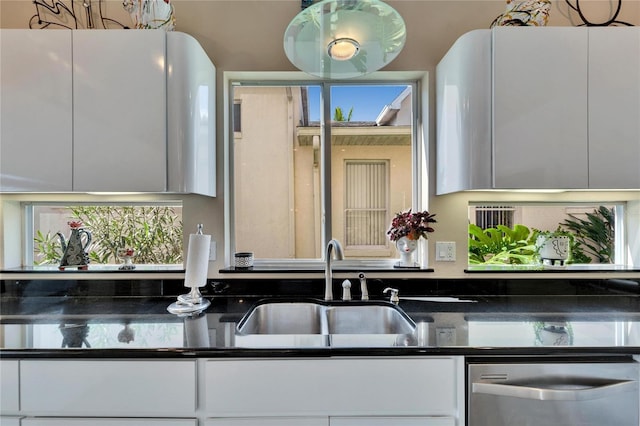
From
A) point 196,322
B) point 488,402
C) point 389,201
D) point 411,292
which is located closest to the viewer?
point 488,402

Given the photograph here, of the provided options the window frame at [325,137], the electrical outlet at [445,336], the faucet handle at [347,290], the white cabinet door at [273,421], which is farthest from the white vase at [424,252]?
the white cabinet door at [273,421]

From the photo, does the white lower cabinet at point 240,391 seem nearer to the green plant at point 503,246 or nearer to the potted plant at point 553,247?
the green plant at point 503,246

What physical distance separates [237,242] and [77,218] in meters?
0.94

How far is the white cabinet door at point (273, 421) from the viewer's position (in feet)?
3.32

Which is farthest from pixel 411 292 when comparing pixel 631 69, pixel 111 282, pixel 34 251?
pixel 34 251

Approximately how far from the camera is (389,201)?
193cm

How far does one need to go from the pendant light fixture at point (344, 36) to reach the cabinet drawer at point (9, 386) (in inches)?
56.9

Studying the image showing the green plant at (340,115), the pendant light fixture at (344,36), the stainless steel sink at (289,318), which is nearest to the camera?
the pendant light fixture at (344,36)

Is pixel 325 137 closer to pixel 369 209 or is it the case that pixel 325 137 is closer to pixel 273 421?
pixel 369 209

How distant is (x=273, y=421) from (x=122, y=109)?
1402 mm

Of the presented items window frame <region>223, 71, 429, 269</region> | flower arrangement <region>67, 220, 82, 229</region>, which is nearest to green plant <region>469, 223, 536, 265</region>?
window frame <region>223, 71, 429, 269</region>

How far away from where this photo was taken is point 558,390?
0.99m

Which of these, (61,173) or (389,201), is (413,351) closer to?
(389,201)

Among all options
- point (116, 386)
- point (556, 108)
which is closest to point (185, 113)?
point (116, 386)
